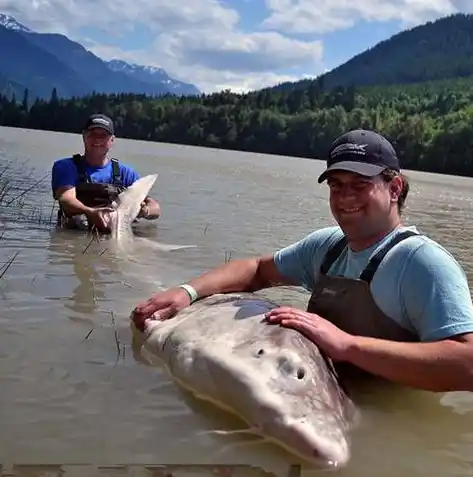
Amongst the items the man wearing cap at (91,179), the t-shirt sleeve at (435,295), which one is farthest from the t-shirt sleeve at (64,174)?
the t-shirt sleeve at (435,295)

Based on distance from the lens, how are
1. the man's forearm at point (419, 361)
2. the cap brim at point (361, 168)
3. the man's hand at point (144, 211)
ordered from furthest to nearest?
the man's hand at point (144, 211) → the cap brim at point (361, 168) → the man's forearm at point (419, 361)

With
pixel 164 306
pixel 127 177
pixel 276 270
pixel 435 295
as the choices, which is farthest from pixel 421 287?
pixel 127 177

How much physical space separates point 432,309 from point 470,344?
262mm

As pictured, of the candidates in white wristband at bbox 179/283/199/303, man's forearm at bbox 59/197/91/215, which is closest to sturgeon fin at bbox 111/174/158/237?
man's forearm at bbox 59/197/91/215

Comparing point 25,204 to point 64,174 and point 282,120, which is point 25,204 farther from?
point 282,120

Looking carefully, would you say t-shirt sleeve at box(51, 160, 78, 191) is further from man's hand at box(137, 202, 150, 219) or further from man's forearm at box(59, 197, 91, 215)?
man's hand at box(137, 202, 150, 219)

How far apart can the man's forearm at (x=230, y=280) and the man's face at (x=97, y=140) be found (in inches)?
200

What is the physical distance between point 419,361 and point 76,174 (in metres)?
7.25

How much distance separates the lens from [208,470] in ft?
10.7

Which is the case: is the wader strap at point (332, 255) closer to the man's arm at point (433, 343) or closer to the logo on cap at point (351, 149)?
the logo on cap at point (351, 149)

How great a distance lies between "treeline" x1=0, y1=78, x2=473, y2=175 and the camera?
91.2 m

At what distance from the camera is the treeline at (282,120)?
91.2 meters

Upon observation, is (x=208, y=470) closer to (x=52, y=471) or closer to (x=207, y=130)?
(x=52, y=471)

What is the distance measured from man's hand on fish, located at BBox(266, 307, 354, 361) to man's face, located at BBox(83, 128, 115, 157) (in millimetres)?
6544
